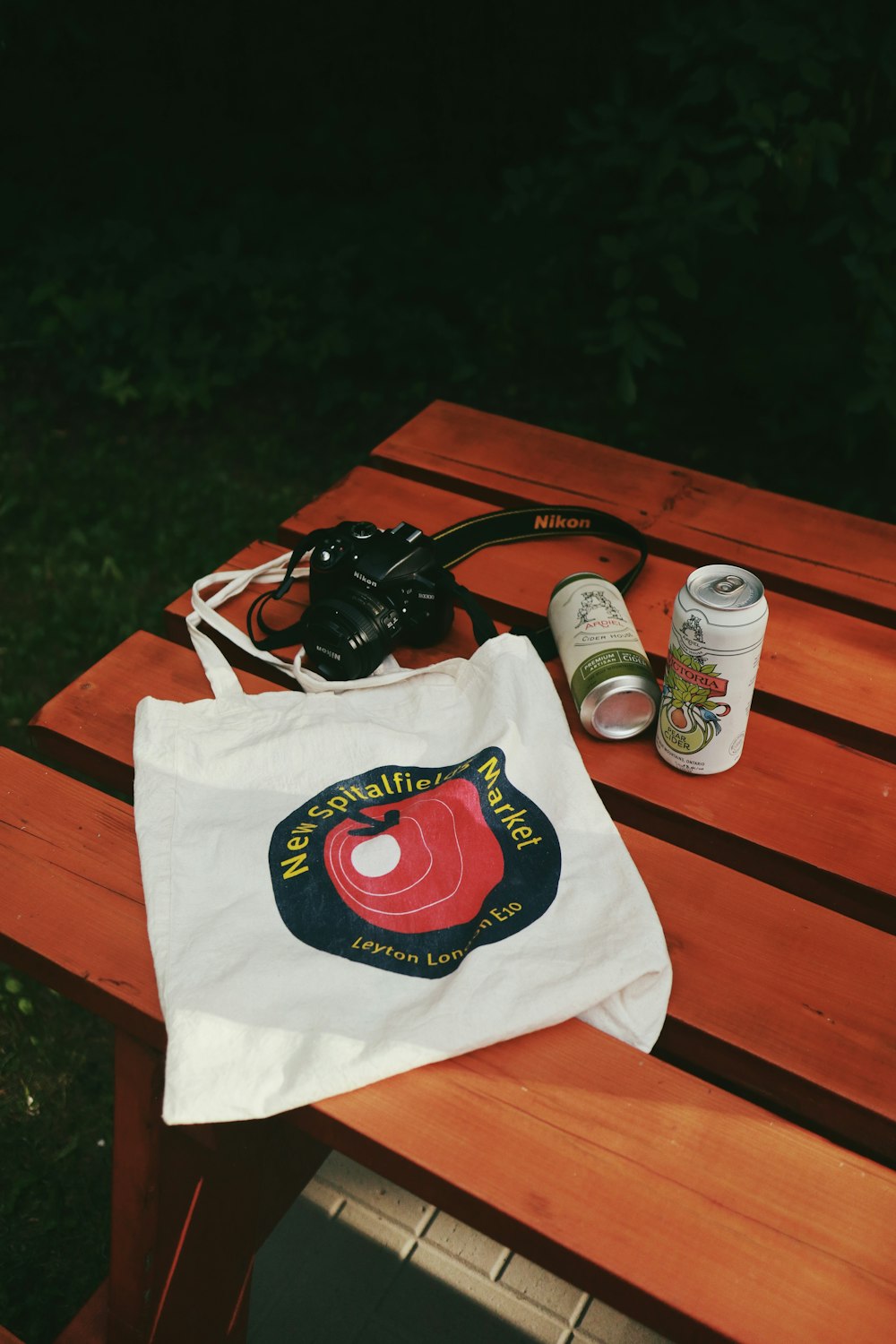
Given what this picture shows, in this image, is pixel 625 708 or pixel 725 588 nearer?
pixel 725 588

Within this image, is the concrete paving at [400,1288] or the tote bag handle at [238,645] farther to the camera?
the concrete paving at [400,1288]

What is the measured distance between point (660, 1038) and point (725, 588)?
40cm

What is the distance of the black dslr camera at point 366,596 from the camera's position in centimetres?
122

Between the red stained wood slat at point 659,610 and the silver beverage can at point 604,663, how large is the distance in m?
0.14

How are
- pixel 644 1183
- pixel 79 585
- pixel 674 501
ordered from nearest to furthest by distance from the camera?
1. pixel 644 1183
2. pixel 674 501
3. pixel 79 585

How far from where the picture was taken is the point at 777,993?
966mm

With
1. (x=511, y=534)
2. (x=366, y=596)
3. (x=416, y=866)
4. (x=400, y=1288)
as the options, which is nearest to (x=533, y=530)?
(x=511, y=534)

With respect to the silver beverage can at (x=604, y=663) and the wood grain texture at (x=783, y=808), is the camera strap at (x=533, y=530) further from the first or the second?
the wood grain texture at (x=783, y=808)

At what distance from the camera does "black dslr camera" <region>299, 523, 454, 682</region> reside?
1.22 m

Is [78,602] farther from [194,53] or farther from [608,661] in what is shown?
[194,53]

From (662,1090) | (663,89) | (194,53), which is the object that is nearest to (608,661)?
(662,1090)

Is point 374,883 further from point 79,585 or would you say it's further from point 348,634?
point 79,585

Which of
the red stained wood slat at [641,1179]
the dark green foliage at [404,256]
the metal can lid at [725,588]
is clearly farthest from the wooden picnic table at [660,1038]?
the dark green foliage at [404,256]

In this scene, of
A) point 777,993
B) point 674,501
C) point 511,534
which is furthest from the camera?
point 674,501
